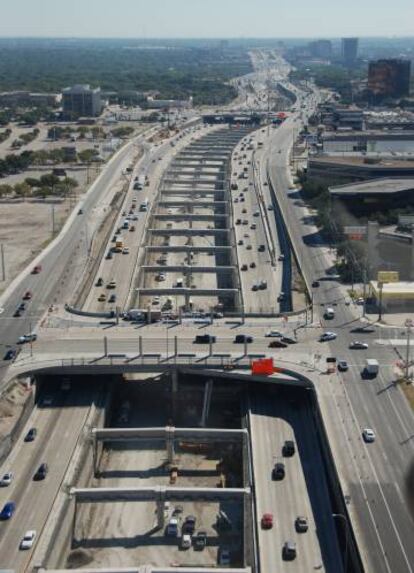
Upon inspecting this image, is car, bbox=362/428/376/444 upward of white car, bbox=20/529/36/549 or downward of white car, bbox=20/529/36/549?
upward

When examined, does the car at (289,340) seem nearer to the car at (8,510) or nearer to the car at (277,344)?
the car at (277,344)

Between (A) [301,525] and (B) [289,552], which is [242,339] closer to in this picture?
(A) [301,525]

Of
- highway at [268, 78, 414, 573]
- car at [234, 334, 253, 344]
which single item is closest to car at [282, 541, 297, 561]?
highway at [268, 78, 414, 573]

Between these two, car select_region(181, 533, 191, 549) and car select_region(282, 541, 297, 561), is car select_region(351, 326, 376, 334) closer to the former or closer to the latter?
car select_region(181, 533, 191, 549)

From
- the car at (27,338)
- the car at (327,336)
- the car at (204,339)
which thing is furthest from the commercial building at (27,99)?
the car at (327,336)

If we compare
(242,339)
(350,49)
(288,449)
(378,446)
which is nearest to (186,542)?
(288,449)

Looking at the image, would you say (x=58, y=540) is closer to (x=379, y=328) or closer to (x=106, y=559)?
(x=106, y=559)

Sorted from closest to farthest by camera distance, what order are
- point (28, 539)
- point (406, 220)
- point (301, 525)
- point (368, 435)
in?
point (28, 539), point (301, 525), point (368, 435), point (406, 220)
